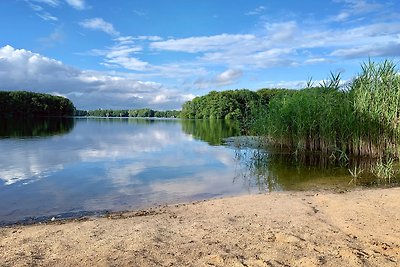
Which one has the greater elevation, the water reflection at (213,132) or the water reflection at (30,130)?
the water reflection at (30,130)

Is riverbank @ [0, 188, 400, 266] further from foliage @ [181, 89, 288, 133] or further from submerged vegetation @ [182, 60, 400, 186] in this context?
foliage @ [181, 89, 288, 133]

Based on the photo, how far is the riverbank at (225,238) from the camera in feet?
12.9

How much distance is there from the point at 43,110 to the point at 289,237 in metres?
110

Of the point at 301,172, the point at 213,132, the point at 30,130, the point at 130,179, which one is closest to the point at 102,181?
the point at 130,179

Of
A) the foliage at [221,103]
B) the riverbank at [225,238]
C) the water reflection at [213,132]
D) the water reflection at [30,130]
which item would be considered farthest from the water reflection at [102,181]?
the foliage at [221,103]

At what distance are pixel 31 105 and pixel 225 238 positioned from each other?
4126 inches

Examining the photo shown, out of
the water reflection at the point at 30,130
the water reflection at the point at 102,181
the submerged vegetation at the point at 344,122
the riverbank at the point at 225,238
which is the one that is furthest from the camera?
the water reflection at the point at 30,130

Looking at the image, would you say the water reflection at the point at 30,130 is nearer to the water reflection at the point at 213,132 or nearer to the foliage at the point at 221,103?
the water reflection at the point at 213,132

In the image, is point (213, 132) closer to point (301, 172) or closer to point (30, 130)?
point (30, 130)

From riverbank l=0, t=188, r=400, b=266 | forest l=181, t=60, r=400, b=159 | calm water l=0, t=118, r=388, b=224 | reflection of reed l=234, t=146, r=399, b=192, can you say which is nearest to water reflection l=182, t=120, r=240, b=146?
forest l=181, t=60, r=400, b=159

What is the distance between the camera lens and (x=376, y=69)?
13125mm

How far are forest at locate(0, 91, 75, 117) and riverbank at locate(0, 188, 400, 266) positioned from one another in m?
95.4

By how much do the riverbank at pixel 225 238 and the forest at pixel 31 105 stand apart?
95.4 m

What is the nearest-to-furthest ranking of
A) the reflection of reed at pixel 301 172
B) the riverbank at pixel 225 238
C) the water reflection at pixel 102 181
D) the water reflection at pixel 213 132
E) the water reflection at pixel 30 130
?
the riverbank at pixel 225 238 → the water reflection at pixel 102 181 → the reflection of reed at pixel 301 172 → the water reflection at pixel 213 132 → the water reflection at pixel 30 130
